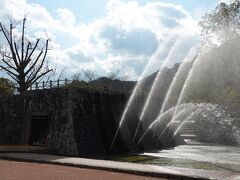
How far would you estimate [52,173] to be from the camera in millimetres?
12055

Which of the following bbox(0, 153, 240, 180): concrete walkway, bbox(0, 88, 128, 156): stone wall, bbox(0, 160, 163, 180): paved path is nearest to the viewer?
bbox(0, 153, 240, 180): concrete walkway

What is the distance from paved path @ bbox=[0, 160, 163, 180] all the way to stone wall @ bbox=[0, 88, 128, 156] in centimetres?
497

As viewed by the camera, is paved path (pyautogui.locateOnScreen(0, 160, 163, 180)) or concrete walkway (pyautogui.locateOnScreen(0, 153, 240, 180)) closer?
concrete walkway (pyautogui.locateOnScreen(0, 153, 240, 180))

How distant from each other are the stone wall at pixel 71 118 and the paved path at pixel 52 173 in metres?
4.97

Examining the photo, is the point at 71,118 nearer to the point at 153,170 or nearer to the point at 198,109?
the point at 153,170

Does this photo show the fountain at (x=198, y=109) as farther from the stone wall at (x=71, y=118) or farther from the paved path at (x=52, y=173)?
the paved path at (x=52, y=173)

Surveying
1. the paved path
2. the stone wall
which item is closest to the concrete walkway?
the paved path

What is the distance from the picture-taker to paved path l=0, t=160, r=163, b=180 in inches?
439

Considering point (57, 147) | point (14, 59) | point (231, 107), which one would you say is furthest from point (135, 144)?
point (14, 59)

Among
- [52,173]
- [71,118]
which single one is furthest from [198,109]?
[52,173]

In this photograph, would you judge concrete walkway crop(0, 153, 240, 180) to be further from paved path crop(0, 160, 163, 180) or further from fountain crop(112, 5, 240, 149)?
fountain crop(112, 5, 240, 149)

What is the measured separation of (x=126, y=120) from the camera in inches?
881

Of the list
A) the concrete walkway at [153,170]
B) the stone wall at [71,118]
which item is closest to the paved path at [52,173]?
the concrete walkway at [153,170]

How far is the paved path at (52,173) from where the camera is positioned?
1116cm
